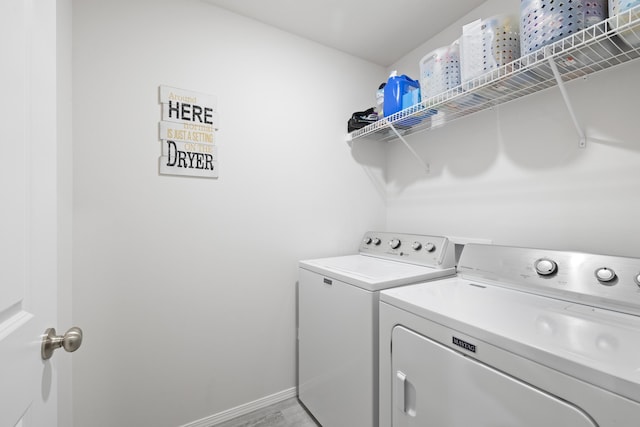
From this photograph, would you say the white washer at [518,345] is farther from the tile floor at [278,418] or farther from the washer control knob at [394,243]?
the tile floor at [278,418]

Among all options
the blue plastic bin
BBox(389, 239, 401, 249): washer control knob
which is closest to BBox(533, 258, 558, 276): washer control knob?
BBox(389, 239, 401, 249): washer control knob

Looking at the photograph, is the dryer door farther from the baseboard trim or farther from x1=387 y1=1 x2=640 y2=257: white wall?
the baseboard trim

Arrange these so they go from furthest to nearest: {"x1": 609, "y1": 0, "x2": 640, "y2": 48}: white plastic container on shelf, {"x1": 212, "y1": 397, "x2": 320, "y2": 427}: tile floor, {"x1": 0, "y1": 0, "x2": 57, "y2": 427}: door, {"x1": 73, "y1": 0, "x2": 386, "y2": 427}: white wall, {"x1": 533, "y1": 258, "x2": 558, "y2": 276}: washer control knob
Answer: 1. {"x1": 212, "y1": 397, "x2": 320, "y2": 427}: tile floor
2. {"x1": 73, "y1": 0, "x2": 386, "y2": 427}: white wall
3. {"x1": 533, "y1": 258, "x2": 558, "y2": 276}: washer control knob
4. {"x1": 609, "y1": 0, "x2": 640, "y2": 48}: white plastic container on shelf
5. {"x1": 0, "y1": 0, "x2": 57, "y2": 427}: door

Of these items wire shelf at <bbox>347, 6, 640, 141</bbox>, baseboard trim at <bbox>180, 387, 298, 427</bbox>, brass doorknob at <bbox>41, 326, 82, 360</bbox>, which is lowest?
baseboard trim at <bbox>180, 387, 298, 427</bbox>

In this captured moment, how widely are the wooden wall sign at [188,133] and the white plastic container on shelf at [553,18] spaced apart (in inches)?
62.8

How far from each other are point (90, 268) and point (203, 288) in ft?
1.83

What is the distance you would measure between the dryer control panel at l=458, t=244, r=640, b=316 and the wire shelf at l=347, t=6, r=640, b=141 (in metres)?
0.78

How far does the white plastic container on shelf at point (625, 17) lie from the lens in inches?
32.9

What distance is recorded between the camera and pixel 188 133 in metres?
1.56

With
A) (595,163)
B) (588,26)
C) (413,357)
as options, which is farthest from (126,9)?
(595,163)

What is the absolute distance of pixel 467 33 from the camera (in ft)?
4.15

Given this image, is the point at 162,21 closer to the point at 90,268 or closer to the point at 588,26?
the point at 90,268

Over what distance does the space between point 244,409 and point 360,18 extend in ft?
8.82

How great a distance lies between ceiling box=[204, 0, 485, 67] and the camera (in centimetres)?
165
